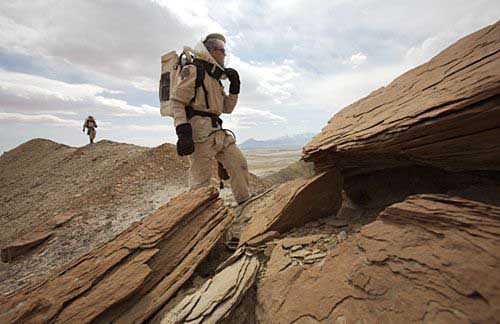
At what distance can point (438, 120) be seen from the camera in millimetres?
2611

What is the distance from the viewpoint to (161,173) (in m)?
11.0

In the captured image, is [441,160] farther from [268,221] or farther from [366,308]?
[268,221]

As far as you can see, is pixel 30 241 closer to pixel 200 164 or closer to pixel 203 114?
pixel 200 164

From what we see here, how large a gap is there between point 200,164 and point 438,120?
428 centimetres

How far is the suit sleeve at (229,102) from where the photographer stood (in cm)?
593

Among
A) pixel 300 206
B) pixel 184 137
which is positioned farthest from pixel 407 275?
pixel 184 137

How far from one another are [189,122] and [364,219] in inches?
154

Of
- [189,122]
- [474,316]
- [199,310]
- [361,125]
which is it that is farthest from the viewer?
[189,122]

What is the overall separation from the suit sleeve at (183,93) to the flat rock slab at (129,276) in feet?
6.59

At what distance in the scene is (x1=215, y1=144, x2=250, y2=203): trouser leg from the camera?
18.7 feet

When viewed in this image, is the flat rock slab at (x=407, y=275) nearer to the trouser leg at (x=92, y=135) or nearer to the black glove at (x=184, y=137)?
the black glove at (x=184, y=137)

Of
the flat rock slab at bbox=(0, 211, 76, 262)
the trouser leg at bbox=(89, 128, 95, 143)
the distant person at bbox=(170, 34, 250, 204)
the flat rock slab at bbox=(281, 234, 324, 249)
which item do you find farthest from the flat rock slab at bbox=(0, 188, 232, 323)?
the trouser leg at bbox=(89, 128, 95, 143)

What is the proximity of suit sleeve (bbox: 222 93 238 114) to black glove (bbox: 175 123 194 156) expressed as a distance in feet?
4.17

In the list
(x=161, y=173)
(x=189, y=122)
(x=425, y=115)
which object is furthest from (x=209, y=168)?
(x=161, y=173)
